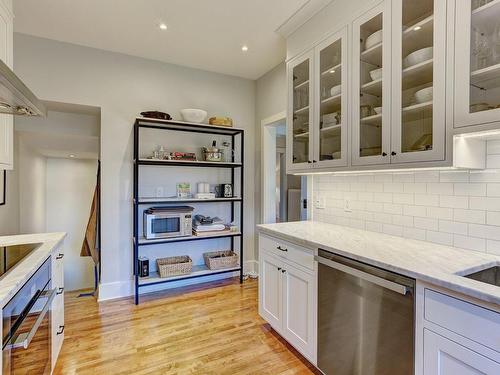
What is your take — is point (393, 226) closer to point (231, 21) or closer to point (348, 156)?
point (348, 156)

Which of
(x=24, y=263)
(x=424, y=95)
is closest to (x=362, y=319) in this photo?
(x=424, y=95)

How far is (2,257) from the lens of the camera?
155 centimetres

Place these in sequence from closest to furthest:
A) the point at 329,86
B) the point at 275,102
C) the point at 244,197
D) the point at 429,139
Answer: the point at 429,139 < the point at 329,86 < the point at 275,102 < the point at 244,197

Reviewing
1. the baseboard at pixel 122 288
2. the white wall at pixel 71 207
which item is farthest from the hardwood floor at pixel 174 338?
the white wall at pixel 71 207

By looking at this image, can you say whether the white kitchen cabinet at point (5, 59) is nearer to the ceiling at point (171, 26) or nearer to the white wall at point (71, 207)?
the ceiling at point (171, 26)

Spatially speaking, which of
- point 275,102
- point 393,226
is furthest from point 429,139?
point 275,102

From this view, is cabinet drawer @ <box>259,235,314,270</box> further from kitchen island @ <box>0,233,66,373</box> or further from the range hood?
the range hood

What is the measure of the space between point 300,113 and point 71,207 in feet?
17.7

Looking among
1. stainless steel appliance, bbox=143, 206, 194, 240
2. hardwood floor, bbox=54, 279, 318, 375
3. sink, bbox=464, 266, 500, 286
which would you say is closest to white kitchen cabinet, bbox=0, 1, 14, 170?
stainless steel appliance, bbox=143, 206, 194, 240

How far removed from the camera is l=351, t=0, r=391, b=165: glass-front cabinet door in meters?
1.70

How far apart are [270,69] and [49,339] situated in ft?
11.2

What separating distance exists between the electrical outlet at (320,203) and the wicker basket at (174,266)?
163cm

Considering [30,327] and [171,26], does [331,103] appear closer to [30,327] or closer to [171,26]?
[171,26]

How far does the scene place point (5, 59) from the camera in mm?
1877
